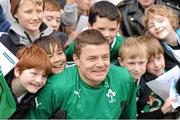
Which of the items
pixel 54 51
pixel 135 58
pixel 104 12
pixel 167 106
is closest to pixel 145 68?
pixel 135 58

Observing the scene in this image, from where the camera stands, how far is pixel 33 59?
259 centimetres

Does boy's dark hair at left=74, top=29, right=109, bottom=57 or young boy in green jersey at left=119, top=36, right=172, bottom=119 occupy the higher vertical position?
boy's dark hair at left=74, top=29, right=109, bottom=57

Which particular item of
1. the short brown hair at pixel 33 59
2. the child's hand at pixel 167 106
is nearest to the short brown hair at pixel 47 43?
the short brown hair at pixel 33 59

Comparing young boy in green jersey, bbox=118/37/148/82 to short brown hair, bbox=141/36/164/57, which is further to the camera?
short brown hair, bbox=141/36/164/57

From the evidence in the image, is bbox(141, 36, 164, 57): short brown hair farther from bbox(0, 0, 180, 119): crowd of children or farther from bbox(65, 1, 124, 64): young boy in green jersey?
bbox(65, 1, 124, 64): young boy in green jersey

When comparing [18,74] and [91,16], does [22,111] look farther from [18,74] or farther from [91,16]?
[91,16]

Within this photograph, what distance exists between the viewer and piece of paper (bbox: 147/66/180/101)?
298 centimetres

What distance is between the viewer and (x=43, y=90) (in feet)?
8.53

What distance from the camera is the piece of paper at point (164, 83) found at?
2984 mm

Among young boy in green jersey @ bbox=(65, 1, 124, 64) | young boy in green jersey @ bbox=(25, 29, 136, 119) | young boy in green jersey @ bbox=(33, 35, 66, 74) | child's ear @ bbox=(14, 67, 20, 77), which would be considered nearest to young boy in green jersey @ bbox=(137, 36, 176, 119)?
young boy in green jersey @ bbox=(65, 1, 124, 64)

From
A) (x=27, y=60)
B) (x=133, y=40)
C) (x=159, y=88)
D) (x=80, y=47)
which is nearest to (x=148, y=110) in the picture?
(x=159, y=88)

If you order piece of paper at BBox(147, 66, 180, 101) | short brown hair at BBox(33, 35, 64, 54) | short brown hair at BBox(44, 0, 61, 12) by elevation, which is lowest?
piece of paper at BBox(147, 66, 180, 101)

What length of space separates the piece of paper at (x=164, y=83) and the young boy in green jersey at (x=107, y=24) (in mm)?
405

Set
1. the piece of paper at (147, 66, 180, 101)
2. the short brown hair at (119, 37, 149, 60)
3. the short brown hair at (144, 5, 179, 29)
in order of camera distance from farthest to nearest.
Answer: the short brown hair at (144, 5, 179, 29) < the short brown hair at (119, 37, 149, 60) < the piece of paper at (147, 66, 180, 101)
